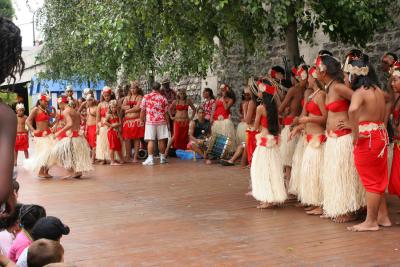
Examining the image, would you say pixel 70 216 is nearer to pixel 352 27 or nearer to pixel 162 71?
pixel 352 27

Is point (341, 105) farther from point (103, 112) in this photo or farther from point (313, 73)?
point (103, 112)

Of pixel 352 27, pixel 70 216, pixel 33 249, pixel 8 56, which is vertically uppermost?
pixel 352 27

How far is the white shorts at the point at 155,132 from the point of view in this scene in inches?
509

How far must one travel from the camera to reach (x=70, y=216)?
23.7ft

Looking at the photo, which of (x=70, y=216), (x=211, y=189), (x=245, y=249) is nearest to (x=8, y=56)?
(x=245, y=249)

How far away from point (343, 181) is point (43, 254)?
12.2 ft

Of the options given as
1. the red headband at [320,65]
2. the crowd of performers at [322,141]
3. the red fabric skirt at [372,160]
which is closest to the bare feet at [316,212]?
the crowd of performers at [322,141]

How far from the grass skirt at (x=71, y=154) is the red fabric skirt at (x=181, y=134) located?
364cm

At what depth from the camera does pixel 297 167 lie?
276 inches

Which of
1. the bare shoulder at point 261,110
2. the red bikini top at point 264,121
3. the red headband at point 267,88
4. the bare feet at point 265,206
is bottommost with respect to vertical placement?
the bare feet at point 265,206

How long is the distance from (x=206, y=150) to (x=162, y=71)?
2.87 m

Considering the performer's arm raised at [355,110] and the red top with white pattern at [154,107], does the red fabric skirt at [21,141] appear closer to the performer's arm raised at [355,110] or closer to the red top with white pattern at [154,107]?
the red top with white pattern at [154,107]

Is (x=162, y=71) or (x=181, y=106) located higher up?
(x=162, y=71)

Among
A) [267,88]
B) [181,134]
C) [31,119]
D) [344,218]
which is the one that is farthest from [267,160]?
[181,134]
